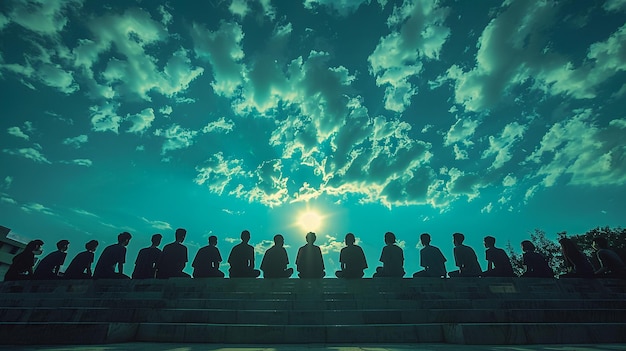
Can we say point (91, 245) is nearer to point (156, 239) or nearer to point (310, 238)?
point (156, 239)

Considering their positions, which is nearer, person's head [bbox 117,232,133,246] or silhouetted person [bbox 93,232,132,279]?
silhouetted person [bbox 93,232,132,279]

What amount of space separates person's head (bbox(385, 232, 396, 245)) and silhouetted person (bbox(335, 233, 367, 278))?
1144mm

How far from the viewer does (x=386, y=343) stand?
473cm

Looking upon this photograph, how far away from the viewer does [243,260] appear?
9.61 meters

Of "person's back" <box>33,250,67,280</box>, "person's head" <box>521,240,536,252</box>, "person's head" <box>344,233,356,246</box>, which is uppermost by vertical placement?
"person's head" <box>344,233,356,246</box>

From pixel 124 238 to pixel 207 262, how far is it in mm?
3158

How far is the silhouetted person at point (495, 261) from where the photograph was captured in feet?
30.2

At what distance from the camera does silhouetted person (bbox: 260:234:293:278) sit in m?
9.42

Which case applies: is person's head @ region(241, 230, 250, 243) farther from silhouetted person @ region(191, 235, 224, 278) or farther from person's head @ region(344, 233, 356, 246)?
person's head @ region(344, 233, 356, 246)

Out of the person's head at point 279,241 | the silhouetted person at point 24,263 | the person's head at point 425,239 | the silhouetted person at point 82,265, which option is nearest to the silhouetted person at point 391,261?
the person's head at point 425,239

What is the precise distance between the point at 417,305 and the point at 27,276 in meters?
12.5

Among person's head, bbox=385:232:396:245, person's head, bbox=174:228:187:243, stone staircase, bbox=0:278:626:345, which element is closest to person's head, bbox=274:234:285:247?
stone staircase, bbox=0:278:626:345

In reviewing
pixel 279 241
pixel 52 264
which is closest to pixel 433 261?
pixel 279 241

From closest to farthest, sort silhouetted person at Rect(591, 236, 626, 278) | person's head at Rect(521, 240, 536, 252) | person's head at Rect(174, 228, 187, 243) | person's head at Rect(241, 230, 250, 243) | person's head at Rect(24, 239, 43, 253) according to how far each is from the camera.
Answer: silhouetted person at Rect(591, 236, 626, 278)
person's head at Rect(521, 240, 536, 252)
person's head at Rect(174, 228, 187, 243)
person's head at Rect(24, 239, 43, 253)
person's head at Rect(241, 230, 250, 243)
